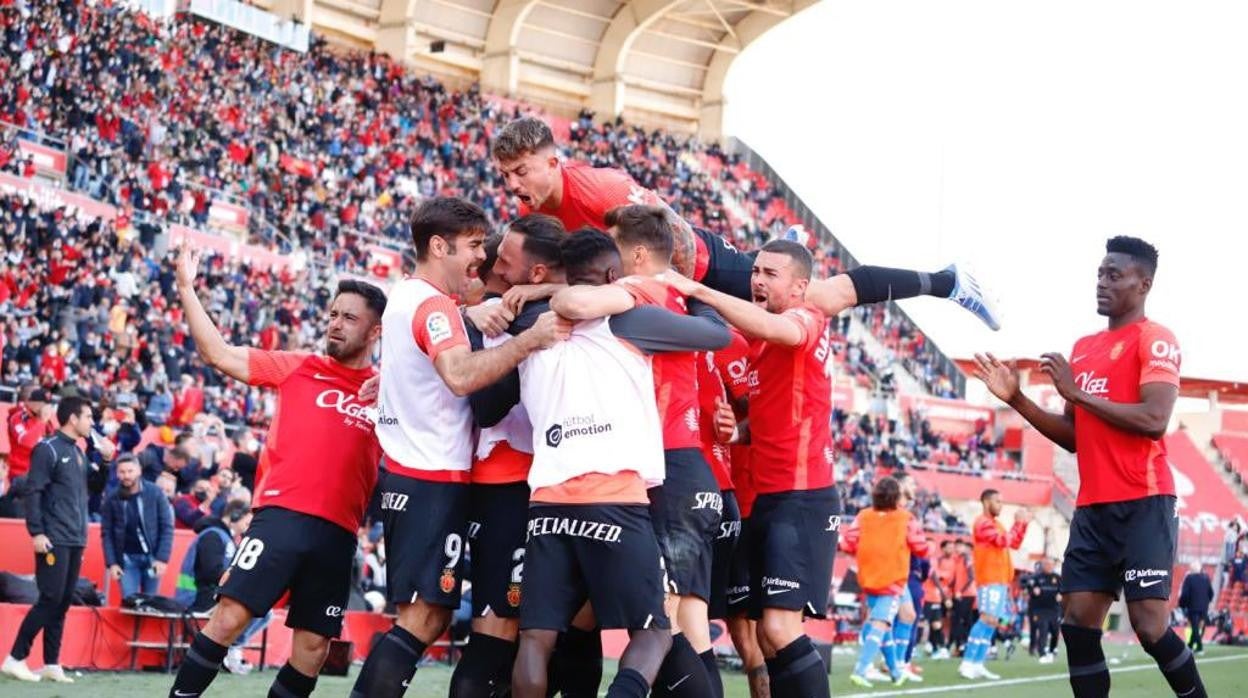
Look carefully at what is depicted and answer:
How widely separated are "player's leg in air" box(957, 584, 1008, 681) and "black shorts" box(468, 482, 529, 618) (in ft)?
37.4

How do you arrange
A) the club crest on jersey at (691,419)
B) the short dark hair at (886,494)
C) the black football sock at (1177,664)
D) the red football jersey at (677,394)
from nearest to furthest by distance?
1. the red football jersey at (677,394)
2. the club crest on jersey at (691,419)
3. the black football sock at (1177,664)
4. the short dark hair at (886,494)

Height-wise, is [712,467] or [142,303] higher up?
[142,303]

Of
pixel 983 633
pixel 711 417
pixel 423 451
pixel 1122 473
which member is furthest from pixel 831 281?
pixel 983 633

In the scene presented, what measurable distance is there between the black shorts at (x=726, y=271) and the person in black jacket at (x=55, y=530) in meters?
6.09

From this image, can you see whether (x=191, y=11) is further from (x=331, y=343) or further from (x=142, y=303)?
(x=331, y=343)

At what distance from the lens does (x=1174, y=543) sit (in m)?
8.36

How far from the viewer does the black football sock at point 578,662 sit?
24.0 ft

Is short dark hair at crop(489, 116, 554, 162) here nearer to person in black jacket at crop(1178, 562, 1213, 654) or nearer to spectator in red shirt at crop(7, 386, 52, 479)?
spectator in red shirt at crop(7, 386, 52, 479)

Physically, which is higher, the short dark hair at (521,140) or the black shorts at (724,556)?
the short dark hair at (521,140)

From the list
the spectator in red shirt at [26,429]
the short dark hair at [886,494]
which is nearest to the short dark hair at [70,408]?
the spectator in red shirt at [26,429]

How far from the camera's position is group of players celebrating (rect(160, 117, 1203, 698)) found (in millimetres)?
6488

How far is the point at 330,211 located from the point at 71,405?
21677mm

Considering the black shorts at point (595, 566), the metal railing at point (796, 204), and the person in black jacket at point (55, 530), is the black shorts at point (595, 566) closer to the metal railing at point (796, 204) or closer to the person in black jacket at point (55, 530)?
the person in black jacket at point (55, 530)

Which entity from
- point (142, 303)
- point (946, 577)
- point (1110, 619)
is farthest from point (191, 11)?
point (1110, 619)
